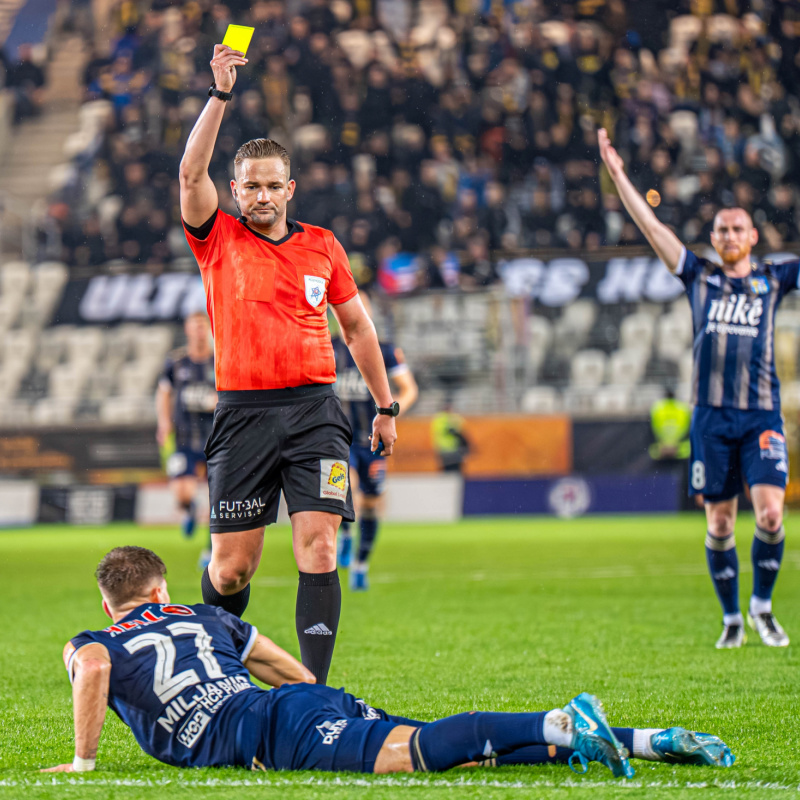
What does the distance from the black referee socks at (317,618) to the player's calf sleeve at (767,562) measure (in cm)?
308

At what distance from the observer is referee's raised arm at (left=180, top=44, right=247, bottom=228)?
410cm

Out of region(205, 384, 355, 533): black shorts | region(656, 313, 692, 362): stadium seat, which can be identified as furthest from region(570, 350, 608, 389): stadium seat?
region(205, 384, 355, 533): black shorts

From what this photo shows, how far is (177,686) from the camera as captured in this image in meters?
3.35

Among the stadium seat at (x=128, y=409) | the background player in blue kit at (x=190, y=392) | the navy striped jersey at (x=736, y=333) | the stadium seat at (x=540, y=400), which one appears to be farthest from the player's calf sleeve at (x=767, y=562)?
the stadium seat at (x=128, y=409)

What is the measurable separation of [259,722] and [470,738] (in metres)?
0.56

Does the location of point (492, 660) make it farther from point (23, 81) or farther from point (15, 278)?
point (23, 81)

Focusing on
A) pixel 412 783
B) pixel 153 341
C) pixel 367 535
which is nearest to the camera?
pixel 412 783

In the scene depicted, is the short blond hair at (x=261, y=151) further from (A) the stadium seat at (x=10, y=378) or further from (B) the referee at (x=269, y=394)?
(A) the stadium seat at (x=10, y=378)

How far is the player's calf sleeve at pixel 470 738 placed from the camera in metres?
3.15

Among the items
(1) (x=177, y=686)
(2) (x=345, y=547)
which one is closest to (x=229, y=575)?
(1) (x=177, y=686)

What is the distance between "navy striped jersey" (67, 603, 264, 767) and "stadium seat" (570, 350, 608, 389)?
57.0 feet

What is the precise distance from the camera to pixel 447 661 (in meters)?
5.92

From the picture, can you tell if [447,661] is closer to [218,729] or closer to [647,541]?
[218,729]

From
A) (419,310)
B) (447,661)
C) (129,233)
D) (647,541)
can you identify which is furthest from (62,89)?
(447,661)
